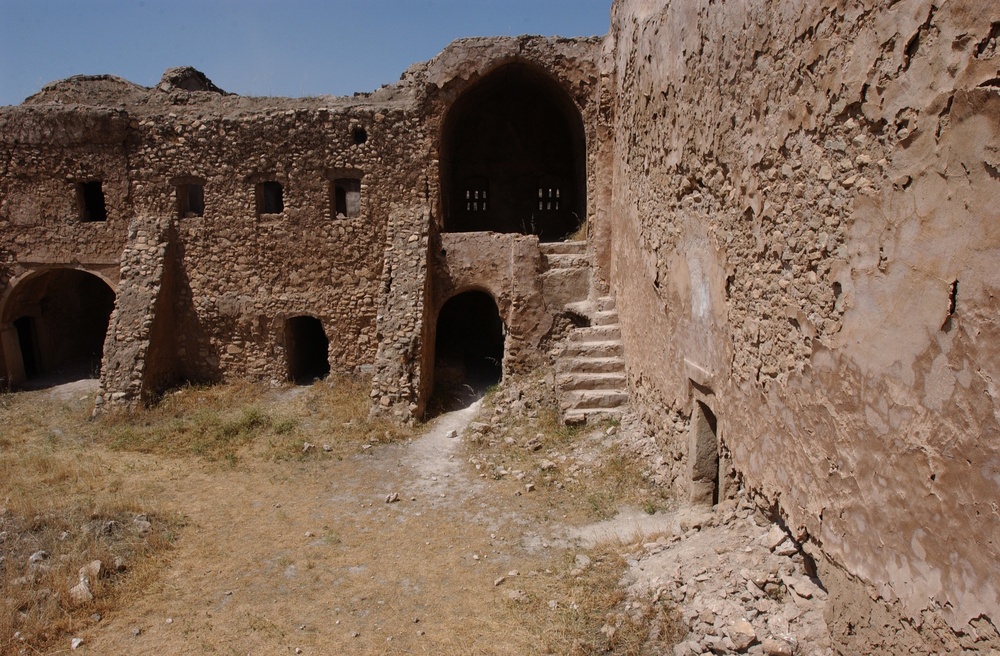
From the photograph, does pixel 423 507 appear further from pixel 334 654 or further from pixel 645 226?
pixel 645 226

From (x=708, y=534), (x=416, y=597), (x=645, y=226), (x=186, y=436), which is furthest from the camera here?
(x=186, y=436)

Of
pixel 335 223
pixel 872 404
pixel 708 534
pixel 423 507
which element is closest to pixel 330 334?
pixel 335 223

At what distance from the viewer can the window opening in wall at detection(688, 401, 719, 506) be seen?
6.48 metres

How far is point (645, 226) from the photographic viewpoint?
27.4 ft

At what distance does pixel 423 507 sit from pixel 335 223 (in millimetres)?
6460

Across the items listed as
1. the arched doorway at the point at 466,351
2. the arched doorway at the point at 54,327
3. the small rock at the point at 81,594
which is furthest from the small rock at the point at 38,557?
the arched doorway at the point at 54,327

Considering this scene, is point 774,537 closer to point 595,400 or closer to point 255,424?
point 595,400

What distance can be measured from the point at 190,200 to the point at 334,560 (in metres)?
9.35

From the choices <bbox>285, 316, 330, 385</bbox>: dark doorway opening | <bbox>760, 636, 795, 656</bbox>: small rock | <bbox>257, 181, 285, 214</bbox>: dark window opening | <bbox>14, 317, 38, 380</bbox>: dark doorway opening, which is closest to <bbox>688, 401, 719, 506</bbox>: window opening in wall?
<bbox>760, 636, 795, 656</bbox>: small rock

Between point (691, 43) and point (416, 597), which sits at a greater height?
point (691, 43)

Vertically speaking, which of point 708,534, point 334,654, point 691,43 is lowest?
point 334,654

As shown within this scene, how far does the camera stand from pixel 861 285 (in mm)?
3693

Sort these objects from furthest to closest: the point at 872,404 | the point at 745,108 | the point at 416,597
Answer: the point at 416,597 < the point at 745,108 < the point at 872,404

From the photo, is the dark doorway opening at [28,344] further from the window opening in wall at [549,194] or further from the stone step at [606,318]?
the stone step at [606,318]
